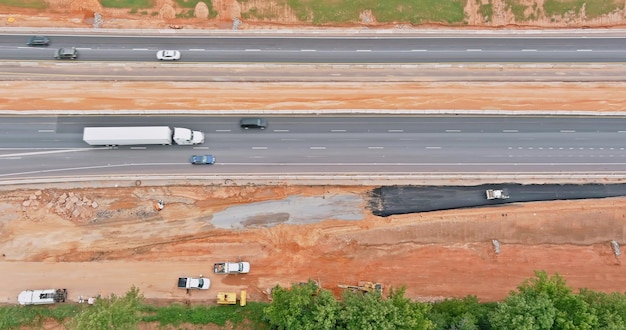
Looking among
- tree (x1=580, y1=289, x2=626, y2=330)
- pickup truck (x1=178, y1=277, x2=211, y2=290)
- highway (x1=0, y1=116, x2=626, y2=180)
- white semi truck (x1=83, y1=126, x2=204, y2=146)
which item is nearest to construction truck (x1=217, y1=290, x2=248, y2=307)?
pickup truck (x1=178, y1=277, x2=211, y2=290)

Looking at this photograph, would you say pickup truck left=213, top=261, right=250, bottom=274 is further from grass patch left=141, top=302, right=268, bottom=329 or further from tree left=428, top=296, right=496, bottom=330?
tree left=428, top=296, right=496, bottom=330

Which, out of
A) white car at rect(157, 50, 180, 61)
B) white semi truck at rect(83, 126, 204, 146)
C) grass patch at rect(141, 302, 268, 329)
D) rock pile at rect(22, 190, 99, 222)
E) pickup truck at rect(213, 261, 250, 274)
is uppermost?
white car at rect(157, 50, 180, 61)

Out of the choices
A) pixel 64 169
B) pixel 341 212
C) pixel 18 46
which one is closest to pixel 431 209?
pixel 341 212

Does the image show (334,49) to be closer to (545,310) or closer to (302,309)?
(302,309)

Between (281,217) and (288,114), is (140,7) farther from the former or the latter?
(281,217)

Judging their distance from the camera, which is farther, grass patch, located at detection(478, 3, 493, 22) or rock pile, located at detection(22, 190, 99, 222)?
grass patch, located at detection(478, 3, 493, 22)

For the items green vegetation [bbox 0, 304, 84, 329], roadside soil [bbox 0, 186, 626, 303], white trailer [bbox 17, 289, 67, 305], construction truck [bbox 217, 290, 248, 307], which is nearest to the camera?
green vegetation [bbox 0, 304, 84, 329]

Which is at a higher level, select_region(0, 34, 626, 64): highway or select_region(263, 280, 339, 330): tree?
select_region(0, 34, 626, 64): highway
